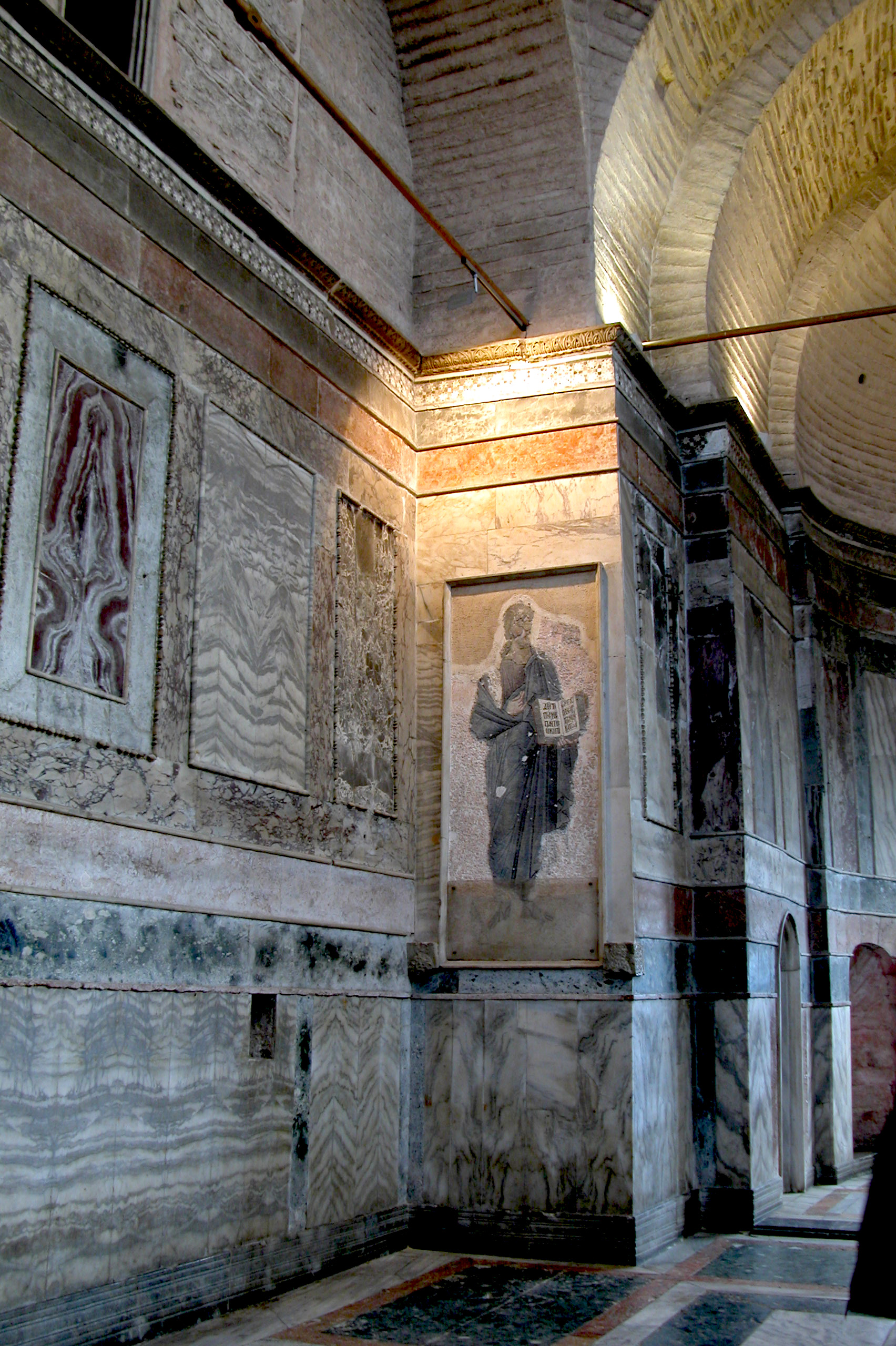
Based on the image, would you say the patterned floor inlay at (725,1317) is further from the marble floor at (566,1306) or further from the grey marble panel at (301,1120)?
the grey marble panel at (301,1120)

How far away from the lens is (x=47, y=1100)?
4820 millimetres

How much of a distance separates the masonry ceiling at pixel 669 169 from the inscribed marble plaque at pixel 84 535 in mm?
3587

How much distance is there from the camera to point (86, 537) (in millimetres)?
5355

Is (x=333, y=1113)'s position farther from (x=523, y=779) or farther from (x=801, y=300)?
(x=801, y=300)

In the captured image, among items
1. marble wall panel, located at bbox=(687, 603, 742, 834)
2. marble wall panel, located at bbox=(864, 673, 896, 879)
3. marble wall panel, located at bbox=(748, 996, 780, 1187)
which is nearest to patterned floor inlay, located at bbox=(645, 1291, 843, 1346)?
marble wall panel, located at bbox=(748, 996, 780, 1187)

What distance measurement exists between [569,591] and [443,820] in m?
1.57

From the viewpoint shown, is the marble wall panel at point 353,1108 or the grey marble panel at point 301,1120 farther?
the marble wall panel at point 353,1108

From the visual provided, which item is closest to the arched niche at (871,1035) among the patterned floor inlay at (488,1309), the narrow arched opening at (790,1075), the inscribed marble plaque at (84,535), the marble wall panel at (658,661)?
the narrow arched opening at (790,1075)

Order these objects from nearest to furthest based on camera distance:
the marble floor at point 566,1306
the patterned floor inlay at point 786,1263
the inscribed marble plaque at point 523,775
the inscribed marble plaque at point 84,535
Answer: the inscribed marble plaque at point 84,535 → the marble floor at point 566,1306 → the patterned floor inlay at point 786,1263 → the inscribed marble plaque at point 523,775

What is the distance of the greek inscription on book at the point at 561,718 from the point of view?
7695 mm

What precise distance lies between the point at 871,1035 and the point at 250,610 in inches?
340

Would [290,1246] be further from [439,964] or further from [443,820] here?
[443,820]

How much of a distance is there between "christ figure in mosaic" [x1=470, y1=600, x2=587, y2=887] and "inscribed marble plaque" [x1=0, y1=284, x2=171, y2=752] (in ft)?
8.85

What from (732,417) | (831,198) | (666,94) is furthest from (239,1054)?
(831,198)
